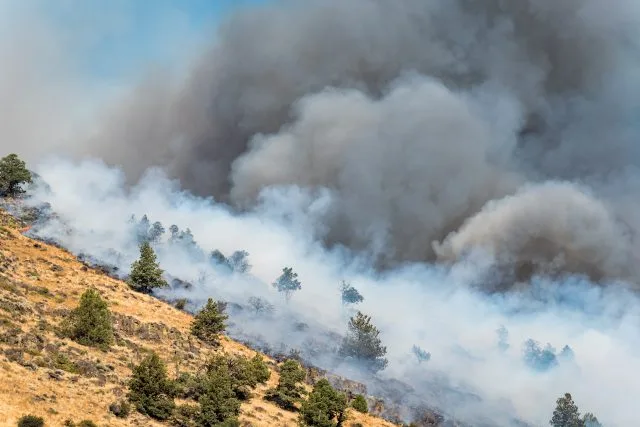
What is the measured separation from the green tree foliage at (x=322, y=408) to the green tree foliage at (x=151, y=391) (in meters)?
21.3

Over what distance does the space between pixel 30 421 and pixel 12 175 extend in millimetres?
143380

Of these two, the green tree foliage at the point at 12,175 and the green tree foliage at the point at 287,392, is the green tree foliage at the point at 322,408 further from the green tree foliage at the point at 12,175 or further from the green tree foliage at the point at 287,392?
the green tree foliage at the point at 12,175

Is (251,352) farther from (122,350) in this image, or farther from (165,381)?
(165,381)

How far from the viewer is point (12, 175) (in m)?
164

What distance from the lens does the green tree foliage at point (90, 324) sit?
2753 inches

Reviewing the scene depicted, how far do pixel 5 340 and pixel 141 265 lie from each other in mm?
69253

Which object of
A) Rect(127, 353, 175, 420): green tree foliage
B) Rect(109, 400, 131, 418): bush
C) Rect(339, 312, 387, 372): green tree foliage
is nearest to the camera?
Rect(109, 400, 131, 418): bush

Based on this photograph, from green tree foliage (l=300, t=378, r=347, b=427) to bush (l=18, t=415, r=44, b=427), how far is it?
1503 inches

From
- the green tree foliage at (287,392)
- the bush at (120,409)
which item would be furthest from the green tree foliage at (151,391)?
the green tree foliage at (287,392)

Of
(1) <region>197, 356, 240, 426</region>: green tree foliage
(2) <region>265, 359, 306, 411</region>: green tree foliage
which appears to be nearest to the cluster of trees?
(2) <region>265, 359, 306, 411</region>: green tree foliage

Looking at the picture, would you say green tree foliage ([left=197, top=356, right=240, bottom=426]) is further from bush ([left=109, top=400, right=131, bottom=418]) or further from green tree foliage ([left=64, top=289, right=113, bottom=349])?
green tree foliage ([left=64, top=289, right=113, bottom=349])

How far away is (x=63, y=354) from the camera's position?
6138 centimetres

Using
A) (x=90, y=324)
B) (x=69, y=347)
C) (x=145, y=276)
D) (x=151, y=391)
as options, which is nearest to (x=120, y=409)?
(x=151, y=391)

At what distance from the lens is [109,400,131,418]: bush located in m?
52.4
